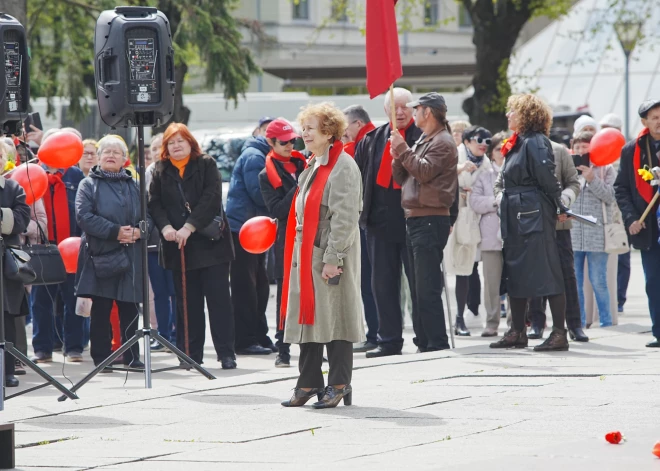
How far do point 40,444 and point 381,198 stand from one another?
4754 millimetres

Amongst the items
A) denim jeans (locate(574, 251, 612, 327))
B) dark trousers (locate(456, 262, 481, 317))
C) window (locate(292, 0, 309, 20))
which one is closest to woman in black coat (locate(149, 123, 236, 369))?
dark trousers (locate(456, 262, 481, 317))

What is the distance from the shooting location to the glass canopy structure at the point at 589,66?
36.0 metres

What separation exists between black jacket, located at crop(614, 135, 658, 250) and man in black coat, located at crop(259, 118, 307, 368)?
2771mm

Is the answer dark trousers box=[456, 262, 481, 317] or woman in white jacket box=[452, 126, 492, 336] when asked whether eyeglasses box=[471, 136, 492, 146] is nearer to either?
woman in white jacket box=[452, 126, 492, 336]

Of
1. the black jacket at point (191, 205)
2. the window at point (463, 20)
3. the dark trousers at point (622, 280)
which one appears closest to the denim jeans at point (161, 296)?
the black jacket at point (191, 205)

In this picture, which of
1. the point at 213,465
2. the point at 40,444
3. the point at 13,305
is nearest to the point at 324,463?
the point at 213,465

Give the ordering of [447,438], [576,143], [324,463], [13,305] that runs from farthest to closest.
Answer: [576,143] < [13,305] < [447,438] < [324,463]

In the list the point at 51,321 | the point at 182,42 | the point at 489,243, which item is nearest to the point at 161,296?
the point at 51,321

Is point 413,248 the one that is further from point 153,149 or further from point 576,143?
point 153,149

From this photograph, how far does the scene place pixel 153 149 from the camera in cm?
1371

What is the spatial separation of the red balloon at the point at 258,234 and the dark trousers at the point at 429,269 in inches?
44.2

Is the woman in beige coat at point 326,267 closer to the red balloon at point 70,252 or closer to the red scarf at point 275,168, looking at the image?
the red scarf at point 275,168

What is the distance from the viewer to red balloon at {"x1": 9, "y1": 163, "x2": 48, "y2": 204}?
11.2 m

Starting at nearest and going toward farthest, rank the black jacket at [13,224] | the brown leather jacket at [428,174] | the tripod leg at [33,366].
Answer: the tripod leg at [33,366], the black jacket at [13,224], the brown leather jacket at [428,174]
